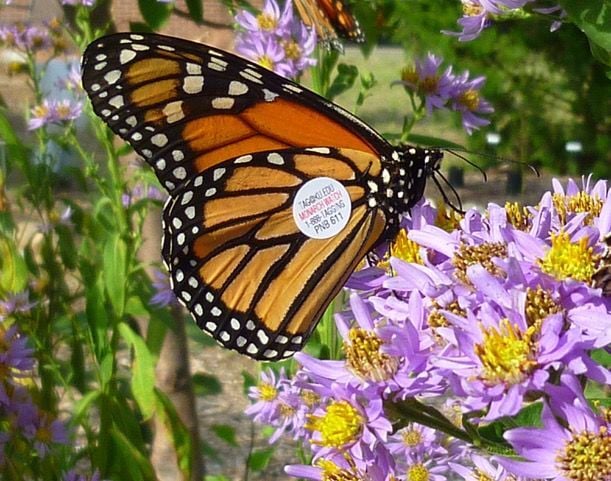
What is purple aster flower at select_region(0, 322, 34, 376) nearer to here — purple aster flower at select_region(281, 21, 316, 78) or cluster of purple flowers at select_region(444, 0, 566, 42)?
purple aster flower at select_region(281, 21, 316, 78)

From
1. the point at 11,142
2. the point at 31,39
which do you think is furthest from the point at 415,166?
the point at 31,39

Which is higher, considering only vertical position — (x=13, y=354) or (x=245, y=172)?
(x=245, y=172)

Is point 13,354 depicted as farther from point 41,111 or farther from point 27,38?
point 27,38

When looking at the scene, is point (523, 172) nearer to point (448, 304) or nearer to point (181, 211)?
point (181, 211)

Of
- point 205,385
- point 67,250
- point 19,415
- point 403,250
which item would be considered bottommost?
point 205,385

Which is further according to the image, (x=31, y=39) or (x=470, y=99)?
(x=31, y=39)

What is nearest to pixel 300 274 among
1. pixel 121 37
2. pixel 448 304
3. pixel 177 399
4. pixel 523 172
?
pixel 121 37

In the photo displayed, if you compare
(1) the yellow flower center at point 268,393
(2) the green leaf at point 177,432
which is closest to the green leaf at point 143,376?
(2) the green leaf at point 177,432
